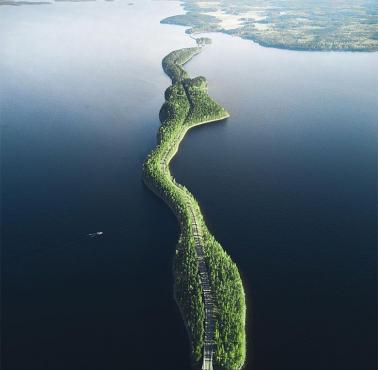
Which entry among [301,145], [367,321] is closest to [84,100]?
[301,145]

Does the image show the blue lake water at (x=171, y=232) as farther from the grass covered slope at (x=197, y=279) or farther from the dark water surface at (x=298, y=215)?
the grass covered slope at (x=197, y=279)

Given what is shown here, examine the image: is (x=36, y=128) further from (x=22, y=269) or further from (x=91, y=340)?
(x=91, y=340)

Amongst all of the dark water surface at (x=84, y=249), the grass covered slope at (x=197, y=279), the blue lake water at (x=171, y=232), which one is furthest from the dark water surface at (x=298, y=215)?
the dark water surface at (x=84, y=249)

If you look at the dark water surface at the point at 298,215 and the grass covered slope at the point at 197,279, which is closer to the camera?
the grass covered slope at the point at 197,279

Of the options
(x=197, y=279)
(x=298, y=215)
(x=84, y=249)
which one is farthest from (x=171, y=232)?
(x=298, y=215)

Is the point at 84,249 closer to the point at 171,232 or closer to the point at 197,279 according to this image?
the point at 171,232

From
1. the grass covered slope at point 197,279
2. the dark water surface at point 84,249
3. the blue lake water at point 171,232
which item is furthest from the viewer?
the blue lake water at point 171,232

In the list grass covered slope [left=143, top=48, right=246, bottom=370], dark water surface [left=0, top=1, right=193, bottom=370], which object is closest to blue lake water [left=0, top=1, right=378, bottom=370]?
dark water surface [left=0, top=1, right=193, bottom=370]

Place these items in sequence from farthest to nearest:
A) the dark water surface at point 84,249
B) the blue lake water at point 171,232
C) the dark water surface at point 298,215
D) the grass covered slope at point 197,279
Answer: the dark water surface at point 298,215, the blue lake water at point 171,232, the dark water surface at point 84,249, the grass covered slope at point 197,279
